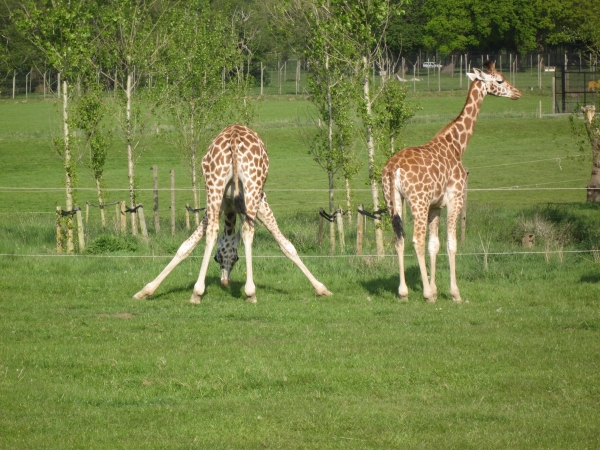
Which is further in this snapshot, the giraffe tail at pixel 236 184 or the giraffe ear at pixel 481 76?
the giraffe ear at pixel 481 76

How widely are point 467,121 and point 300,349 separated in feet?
21.6

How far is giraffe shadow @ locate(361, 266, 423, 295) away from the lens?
648 inches

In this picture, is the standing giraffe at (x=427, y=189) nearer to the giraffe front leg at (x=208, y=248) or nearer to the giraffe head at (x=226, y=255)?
the giraffe front leg at (x=208, y=248)

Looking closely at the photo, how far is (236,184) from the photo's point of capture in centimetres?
1552

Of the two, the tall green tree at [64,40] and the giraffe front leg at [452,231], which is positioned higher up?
the tall green tree at [64,40]

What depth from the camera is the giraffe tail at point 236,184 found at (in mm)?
15523

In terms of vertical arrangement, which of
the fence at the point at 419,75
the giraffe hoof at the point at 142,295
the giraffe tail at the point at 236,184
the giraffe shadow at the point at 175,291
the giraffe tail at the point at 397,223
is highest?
the fence at the point at 419,75

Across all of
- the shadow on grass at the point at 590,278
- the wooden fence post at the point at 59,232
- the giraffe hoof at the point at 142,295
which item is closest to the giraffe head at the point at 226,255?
the giraffe hoof at the point at 142,295

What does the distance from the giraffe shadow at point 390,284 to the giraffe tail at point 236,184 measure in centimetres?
270

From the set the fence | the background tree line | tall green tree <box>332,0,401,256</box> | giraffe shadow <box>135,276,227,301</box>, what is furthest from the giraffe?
the fence

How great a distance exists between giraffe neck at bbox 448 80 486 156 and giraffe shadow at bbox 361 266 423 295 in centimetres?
243

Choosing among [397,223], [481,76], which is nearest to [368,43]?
[481,76]

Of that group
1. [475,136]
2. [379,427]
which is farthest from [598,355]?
[475,136]

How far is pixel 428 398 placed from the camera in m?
10.1
